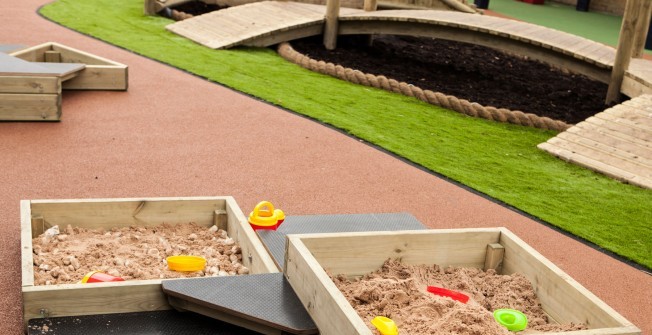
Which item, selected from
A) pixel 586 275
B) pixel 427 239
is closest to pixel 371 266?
pixel 427 239

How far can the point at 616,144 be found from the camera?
8.25 meters

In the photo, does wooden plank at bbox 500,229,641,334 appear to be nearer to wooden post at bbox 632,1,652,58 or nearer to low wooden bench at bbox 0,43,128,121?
low wooden bench at bbox 0,43,128,121

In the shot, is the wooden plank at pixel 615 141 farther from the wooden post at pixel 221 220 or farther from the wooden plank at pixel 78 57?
the wooden plank at pixel 78 57

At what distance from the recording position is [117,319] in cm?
405

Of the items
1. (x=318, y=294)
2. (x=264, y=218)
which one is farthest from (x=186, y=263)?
(x=318, y=294)

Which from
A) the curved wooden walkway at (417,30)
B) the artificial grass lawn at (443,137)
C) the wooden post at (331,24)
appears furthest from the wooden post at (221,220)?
the wooden post at (331,24)

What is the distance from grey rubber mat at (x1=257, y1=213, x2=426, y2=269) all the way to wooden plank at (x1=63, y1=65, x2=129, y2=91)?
418cm

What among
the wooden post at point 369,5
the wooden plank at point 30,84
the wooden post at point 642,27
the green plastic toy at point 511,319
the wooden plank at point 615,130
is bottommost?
the wooden plank at point 615,130

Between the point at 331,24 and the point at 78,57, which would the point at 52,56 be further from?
the point at 331,24

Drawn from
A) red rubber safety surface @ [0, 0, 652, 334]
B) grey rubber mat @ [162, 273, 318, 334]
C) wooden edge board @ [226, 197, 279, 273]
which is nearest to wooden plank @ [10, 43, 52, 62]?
red rubber safety surface @ [0, 0, 652, 334]

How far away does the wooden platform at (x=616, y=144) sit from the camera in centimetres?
781

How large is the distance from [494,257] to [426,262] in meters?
0.42

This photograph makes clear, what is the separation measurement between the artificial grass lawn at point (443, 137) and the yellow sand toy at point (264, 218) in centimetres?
244

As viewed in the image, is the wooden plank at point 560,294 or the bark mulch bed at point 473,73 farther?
the bark mulch bed at point 473,73
